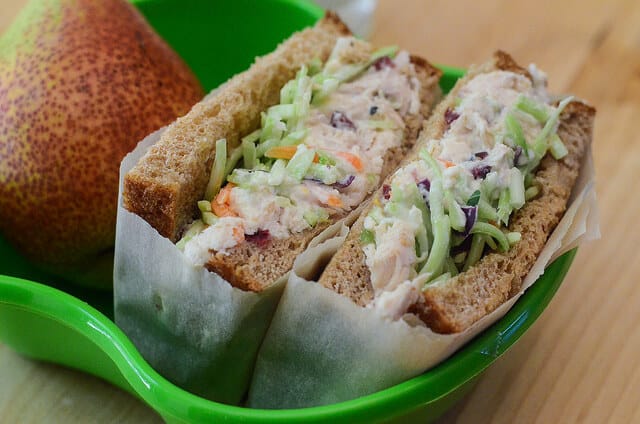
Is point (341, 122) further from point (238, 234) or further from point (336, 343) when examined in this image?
point (336, 343)

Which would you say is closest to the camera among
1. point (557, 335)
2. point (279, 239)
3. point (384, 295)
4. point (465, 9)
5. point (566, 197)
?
point (384, 295)

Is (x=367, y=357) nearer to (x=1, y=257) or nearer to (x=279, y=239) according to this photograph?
(x=279, y=239)

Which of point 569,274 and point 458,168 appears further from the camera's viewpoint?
point 569,274

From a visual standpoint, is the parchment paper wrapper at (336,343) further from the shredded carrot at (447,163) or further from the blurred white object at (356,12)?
the blurred white object at (356,12)

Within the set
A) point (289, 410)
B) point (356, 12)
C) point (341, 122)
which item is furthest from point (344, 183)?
point (356, 12)

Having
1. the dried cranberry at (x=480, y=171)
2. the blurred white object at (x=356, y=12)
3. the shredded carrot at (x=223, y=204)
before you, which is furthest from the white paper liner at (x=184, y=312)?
the blurred white object at (x=356, y=12)

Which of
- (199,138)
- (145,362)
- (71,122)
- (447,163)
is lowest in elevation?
(145,362)

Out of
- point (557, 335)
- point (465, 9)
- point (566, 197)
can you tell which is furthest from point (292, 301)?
point (465, 9)
